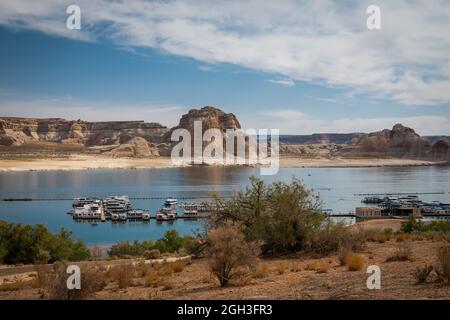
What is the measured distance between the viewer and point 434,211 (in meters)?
47.5

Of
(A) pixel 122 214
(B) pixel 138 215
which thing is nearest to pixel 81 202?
(A) pixel 122 214

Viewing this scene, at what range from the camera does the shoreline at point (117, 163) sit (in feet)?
379

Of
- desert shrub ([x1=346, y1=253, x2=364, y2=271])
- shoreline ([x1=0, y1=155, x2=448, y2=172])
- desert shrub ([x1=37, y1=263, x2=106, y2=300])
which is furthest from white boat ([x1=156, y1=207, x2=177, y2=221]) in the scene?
shoreline ([x1=0, y1=155, x2=448, y2=172])

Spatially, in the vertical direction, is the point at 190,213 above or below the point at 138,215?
above

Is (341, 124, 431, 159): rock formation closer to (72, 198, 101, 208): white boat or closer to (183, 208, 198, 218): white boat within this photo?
(72, 198, 101, 208): white boat

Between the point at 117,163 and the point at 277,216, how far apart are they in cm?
12362

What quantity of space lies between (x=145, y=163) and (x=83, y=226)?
9755 cm

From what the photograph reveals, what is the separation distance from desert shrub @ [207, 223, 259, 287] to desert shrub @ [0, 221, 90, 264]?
503 inches

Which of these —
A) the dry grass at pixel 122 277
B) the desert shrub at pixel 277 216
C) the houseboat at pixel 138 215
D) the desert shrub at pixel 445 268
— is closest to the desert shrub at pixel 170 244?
the desert shrub at pixel 277 216

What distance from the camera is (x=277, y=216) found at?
13953mm

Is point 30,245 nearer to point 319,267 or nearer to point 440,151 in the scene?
point 319,267

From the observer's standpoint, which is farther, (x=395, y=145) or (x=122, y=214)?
(x=395, y=145)

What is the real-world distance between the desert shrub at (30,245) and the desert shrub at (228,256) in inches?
503
